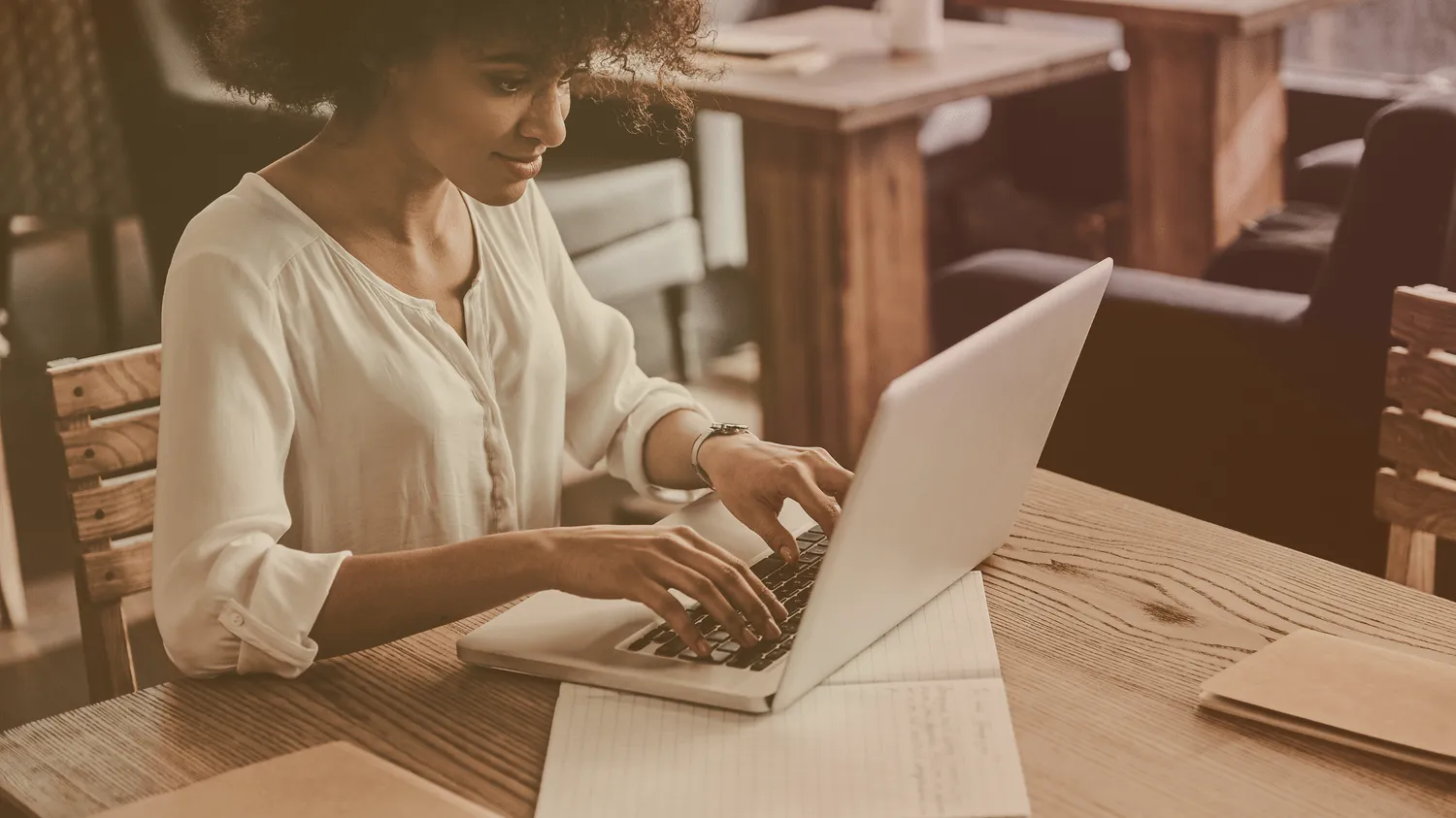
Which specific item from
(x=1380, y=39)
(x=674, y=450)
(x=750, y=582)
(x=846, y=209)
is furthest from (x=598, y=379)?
(x=1380, y=39)

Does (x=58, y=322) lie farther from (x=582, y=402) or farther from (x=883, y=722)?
(x=883, y=722)

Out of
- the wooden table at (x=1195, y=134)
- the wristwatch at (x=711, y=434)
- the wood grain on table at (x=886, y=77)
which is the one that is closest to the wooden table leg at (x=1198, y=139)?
the wooden table at (x=1195, y=134)

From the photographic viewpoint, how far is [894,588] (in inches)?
39.6

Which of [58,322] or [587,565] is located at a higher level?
[587,565]

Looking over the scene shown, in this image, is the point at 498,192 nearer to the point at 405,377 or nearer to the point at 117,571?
the point at 405,377

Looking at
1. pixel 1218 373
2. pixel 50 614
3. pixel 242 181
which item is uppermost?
pixel 242 181

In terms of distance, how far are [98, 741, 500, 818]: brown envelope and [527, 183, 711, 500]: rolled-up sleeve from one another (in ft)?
1.84

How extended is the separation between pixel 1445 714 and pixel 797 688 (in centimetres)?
38

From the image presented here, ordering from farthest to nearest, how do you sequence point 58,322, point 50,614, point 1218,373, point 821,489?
point 58,322 < point 50,614 < point 1218,373 < point 821,489

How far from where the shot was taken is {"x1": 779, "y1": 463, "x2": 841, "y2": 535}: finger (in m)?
1.16

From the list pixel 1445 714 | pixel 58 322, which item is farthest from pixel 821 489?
pixel 58 322

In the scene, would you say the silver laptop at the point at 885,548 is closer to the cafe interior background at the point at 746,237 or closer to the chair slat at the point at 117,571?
the chair slat at the point at 117,571

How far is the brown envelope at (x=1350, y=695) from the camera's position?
36.1 inches

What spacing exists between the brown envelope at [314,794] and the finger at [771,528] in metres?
0.34
